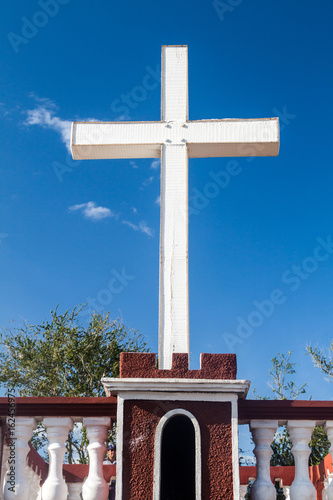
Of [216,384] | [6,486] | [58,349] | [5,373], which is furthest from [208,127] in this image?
[5,373]

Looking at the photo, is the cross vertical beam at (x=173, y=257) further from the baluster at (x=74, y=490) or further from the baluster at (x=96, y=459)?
the baluster at (x=74, y=490)

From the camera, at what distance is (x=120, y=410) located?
221 inches

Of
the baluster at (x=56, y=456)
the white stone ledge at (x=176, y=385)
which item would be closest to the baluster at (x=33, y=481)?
the baluster at (x=56, y=456)

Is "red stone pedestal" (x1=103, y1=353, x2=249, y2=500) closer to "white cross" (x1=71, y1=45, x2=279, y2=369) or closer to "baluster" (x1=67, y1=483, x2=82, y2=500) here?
"white cross" (x1=71, y1=45, x2=279, y2=369)

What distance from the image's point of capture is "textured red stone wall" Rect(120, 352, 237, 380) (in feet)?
18.7

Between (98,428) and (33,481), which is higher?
(98,428)

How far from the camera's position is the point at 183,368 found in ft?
18.9

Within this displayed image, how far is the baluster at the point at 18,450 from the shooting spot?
5.60m

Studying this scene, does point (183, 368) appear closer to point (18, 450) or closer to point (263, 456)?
point (263, 456)

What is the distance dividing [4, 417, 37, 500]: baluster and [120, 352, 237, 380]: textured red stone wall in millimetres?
1097

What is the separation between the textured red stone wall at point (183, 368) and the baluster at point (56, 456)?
0.78 meters

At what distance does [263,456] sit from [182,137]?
433 cm

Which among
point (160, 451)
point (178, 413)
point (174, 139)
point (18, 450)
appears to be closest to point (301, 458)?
point (178, 413)

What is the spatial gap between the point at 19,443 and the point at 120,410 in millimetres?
1078
